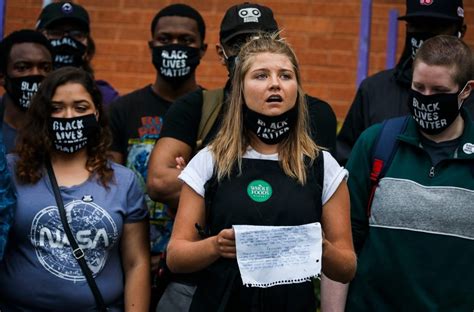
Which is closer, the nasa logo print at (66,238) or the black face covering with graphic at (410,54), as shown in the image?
the nasa logo print at (66,238)

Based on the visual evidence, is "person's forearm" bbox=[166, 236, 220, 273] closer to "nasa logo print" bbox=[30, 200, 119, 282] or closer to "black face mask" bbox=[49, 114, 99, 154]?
"nasa logo print" bbox=[30, 200, 119, 282]

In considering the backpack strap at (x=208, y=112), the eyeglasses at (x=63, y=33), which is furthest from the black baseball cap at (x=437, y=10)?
the eyeglasses at (x=63, y=33)

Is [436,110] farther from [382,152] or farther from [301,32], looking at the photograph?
[301,32]

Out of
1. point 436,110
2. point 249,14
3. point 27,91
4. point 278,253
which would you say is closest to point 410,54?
point 249,14

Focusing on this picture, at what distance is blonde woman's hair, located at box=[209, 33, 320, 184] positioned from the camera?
3.83 meters

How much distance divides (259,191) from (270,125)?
0.28m

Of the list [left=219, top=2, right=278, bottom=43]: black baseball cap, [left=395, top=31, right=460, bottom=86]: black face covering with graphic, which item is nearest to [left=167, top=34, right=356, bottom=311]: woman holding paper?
[left=219, top=2, right=278, bottom=43]: black baseball cap

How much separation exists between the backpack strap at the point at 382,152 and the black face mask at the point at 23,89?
2.02 metres

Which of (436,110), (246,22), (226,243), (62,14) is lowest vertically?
(226,243)

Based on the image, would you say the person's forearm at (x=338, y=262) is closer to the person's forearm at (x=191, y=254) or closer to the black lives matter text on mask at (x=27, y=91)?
the person's forearm at (x=191, y=254)

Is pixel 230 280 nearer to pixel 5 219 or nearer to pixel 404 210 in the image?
pixel 404 210

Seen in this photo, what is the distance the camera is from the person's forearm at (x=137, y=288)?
4.59 metres

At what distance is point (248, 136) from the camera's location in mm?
3969

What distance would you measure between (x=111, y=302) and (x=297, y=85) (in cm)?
134
